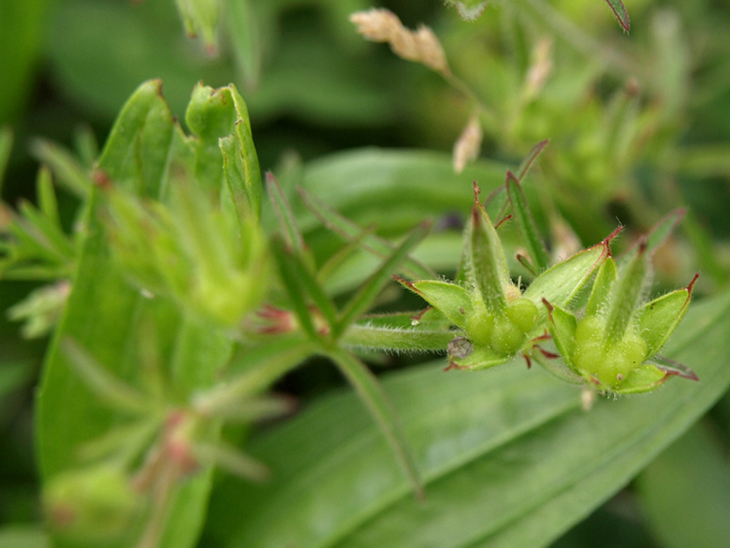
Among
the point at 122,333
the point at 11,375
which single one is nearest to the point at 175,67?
the point at 11,375

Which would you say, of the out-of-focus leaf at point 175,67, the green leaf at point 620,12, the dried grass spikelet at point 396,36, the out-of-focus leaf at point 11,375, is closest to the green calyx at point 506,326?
the green leaf at point 620,12

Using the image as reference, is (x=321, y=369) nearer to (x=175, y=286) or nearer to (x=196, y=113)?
(x=196, y=113)

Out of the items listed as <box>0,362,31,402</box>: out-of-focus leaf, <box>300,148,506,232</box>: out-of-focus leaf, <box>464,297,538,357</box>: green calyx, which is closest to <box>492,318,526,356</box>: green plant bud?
<box>464,297,538,357</box>: green calyx

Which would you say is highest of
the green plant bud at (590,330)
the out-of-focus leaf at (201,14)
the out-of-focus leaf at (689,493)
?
the out-of-focus leaf at (201,14)

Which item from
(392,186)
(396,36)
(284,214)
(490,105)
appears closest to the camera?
(284,214)

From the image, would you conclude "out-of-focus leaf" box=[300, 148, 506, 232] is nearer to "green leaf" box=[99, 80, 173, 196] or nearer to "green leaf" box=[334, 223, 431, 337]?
"green leaf" box=[99, 80, 173, 196]

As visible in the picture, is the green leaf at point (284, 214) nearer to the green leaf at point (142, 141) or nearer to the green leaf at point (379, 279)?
the green leaf at point (379, 279)

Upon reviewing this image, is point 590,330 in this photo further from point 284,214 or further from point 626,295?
point 284,214
